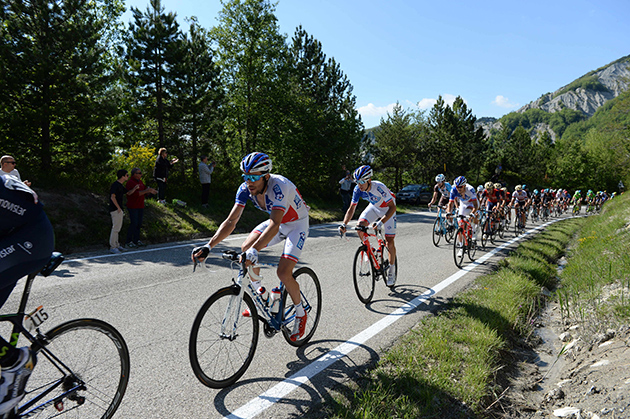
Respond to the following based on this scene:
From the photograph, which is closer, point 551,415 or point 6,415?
point 6,415

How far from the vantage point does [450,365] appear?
145 inches

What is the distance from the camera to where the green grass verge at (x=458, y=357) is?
3080 mm

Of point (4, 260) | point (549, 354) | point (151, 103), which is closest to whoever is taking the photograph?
point (4, 260)

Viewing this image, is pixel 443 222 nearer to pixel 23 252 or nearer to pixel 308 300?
pixel 308 300

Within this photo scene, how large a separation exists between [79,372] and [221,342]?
1116 millimetres

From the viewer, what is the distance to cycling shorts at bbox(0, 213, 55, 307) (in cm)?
227

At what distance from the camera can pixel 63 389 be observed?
2.56 meters

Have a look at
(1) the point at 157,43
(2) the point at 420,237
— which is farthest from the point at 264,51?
(2) the point at 420,237

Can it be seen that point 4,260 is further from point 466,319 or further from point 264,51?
point 264,51

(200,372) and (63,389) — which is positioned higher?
(63,389)

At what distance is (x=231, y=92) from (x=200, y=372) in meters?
24.4

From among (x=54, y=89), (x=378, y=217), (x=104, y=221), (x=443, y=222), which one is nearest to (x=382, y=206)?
(x=378, y=217)

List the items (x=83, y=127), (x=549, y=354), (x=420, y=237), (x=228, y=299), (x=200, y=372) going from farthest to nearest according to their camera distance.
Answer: (x=420, y=237) → (x=83, y=127) → (x=549, y=354) → (x=228, y=299) → (x=200, y=372)

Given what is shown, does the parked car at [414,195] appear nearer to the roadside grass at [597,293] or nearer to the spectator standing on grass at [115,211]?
the roadside grass at [597,293]
